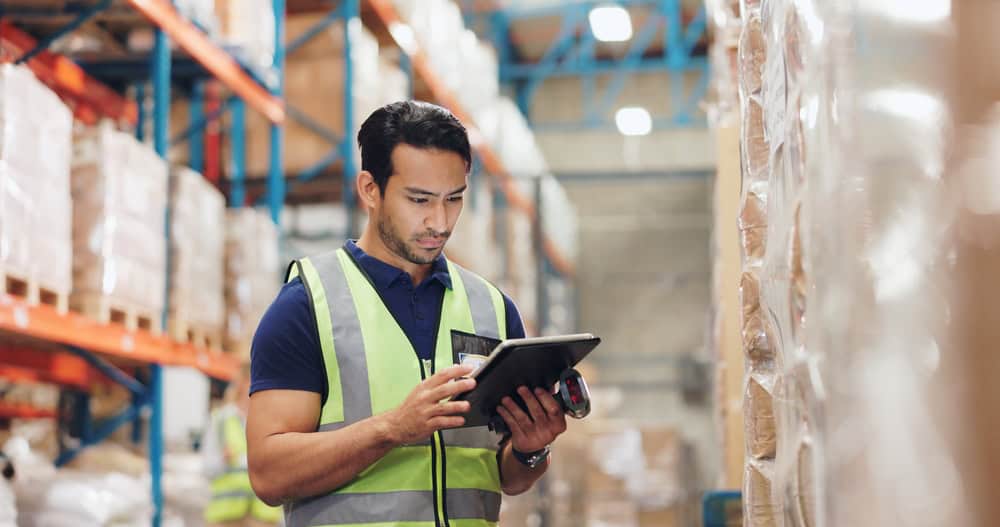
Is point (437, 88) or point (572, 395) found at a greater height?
point (437, 88)

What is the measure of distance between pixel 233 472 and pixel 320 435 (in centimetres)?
419

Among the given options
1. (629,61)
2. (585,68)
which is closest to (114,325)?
(585,68)

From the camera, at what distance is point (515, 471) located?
2652 mm

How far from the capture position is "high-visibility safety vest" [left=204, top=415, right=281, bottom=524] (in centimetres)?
628

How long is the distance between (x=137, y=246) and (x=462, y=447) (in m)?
3.55

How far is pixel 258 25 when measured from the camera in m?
7.35

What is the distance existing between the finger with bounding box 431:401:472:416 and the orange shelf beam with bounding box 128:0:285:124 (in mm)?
3956

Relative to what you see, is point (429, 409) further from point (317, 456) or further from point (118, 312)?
point (118, 312)

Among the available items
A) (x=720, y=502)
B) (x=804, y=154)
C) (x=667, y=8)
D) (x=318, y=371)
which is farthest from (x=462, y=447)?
(x=667, y=8)

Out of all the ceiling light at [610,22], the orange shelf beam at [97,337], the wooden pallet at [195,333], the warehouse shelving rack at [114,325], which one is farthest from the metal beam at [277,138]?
the ceiling light at [610,22]

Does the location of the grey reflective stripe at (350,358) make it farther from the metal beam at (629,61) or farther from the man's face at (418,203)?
the metal beam at (629,61)

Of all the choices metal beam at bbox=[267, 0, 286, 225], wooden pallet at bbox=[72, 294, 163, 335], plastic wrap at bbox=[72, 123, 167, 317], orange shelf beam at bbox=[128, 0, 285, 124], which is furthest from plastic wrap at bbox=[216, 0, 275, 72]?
wooden pallet at bbox=[72, 294, 163, 335]

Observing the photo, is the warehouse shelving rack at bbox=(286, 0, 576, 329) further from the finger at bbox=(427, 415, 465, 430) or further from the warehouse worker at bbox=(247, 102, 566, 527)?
the finger at bbox=(427, 415, 465, 430)

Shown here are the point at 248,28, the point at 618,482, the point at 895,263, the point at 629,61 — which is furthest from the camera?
the point at 629,61
